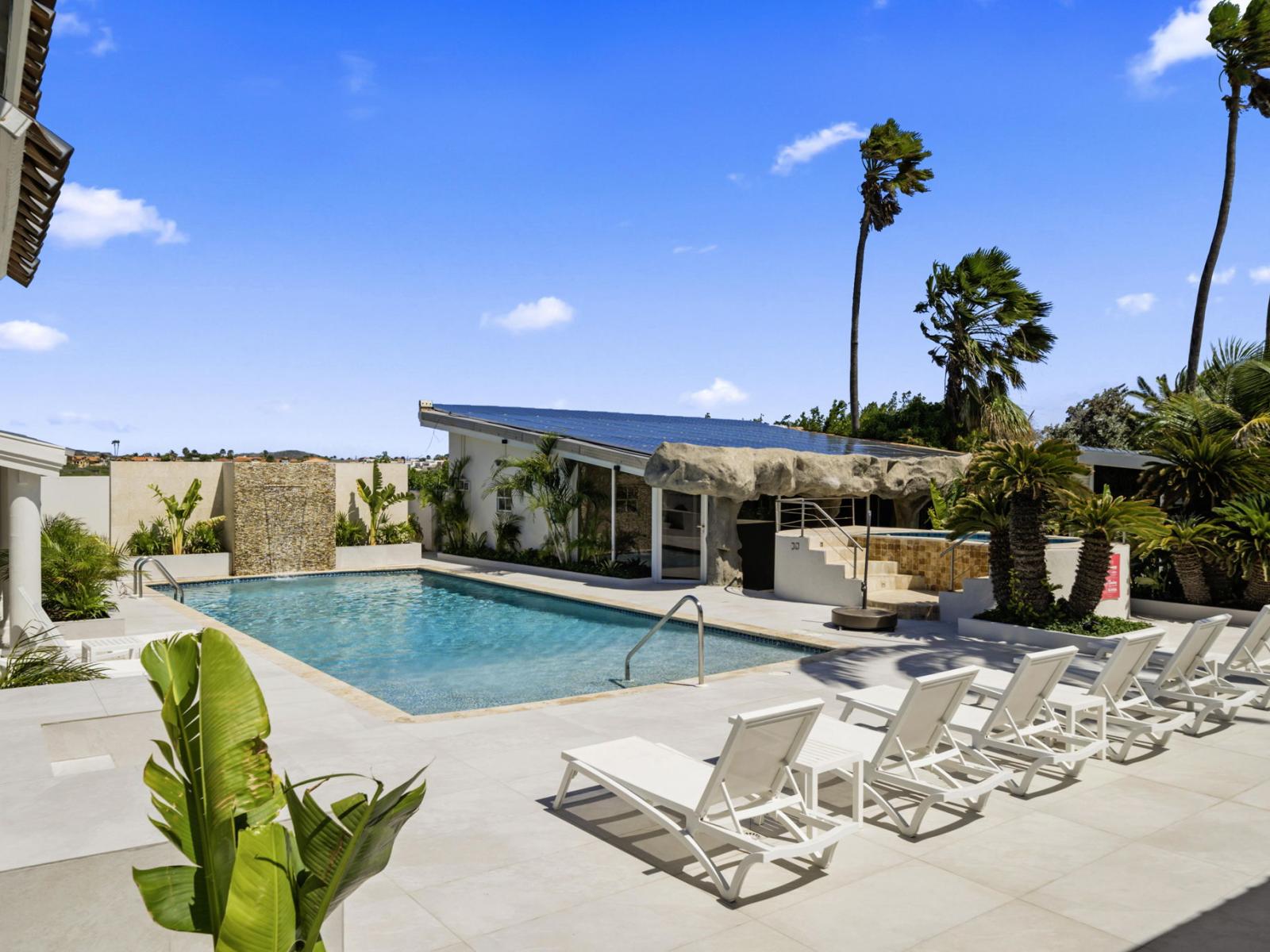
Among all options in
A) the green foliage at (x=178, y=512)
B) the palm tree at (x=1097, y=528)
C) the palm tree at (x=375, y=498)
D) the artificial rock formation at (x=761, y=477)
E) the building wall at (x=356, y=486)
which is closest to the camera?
the palm tree at (x=1097, y=528)

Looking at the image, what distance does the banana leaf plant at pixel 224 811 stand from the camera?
2689 millimetres

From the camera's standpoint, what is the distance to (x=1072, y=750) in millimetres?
7254

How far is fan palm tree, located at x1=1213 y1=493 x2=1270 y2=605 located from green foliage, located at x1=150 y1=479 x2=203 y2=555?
22085 mm

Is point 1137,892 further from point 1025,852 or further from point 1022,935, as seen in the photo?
point 1022,935

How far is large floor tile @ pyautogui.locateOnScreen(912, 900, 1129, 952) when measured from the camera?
4.48 meters

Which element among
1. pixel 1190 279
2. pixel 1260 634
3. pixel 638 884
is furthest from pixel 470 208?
pixel 638 884

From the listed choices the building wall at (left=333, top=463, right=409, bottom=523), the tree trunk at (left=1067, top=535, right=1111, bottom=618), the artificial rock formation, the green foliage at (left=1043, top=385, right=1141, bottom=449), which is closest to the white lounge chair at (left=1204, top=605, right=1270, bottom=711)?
the tree trunk at (left=1067, top=535, right=1111, bottom=618)

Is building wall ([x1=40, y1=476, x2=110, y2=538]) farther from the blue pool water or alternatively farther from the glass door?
the glass door

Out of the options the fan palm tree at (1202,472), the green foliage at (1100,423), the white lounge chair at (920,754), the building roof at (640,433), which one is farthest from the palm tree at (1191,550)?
the green foliage at (1100,423)

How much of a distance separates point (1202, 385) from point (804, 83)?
430 inches

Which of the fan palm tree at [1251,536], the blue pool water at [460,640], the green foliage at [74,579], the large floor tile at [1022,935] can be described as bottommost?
the blue pool water at [460,640]

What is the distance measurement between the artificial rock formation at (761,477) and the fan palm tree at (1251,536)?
7044 mm

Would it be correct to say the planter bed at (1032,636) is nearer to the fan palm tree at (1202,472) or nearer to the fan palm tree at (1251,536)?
the fan palm tree at (1251,536)

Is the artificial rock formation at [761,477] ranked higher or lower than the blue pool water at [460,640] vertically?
higher
